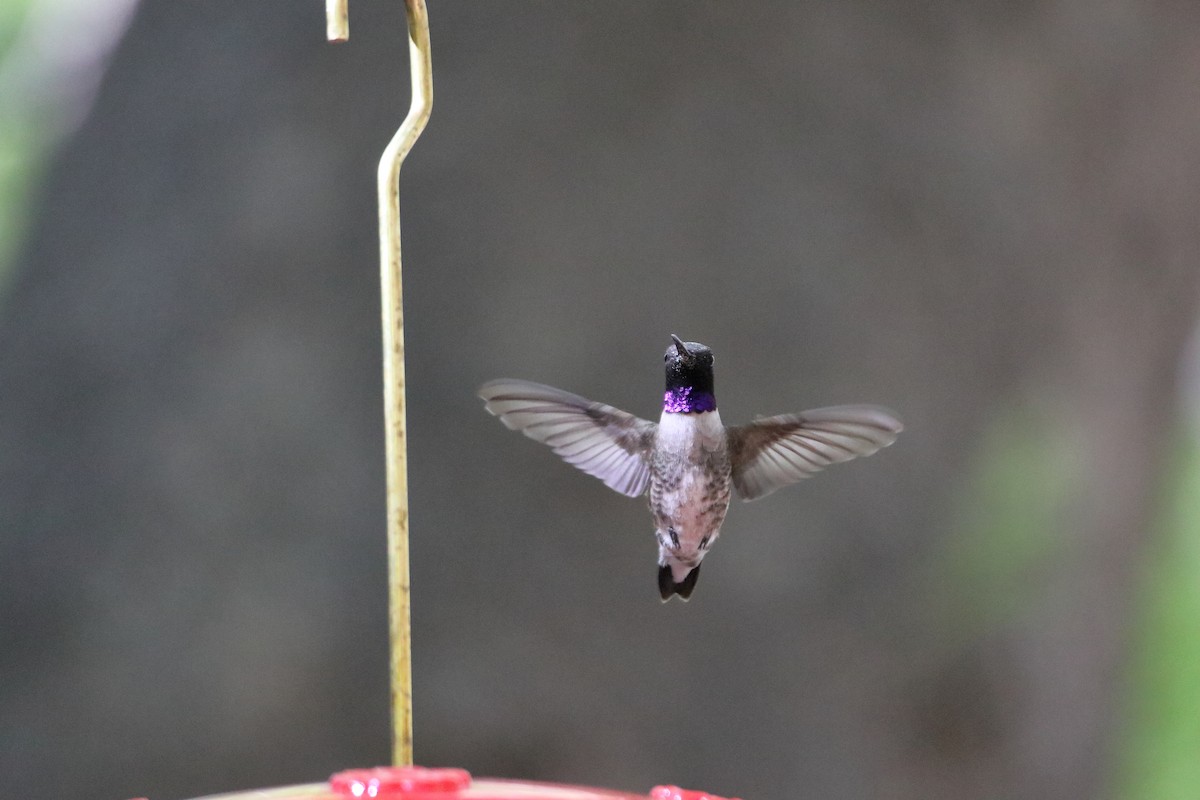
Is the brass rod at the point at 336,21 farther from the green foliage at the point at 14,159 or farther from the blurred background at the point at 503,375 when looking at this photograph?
the green foliage at the point at 14,159

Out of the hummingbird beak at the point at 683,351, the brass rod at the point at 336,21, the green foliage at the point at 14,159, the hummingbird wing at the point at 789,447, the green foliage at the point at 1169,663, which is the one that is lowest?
the green foliage at the point at 1169,663

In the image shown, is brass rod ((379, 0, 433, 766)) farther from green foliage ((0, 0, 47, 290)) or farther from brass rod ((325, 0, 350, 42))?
green foliage ((0, 0, 47, 290))

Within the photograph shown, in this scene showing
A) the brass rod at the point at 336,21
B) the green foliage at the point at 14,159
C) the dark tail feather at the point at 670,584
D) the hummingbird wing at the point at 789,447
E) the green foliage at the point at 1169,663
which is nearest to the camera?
the brass rod at the point at 336,21

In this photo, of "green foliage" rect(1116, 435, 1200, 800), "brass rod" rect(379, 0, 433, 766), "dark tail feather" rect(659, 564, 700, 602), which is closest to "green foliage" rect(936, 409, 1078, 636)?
"green foliage" rect(1116, 435, 1200, 800)

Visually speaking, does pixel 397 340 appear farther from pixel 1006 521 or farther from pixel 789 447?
pixel 1006 521

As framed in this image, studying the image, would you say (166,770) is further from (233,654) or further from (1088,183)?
(1088,183)

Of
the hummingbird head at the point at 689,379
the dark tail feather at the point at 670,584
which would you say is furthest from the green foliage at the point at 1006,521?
the hummingbird head at the point at 689,379

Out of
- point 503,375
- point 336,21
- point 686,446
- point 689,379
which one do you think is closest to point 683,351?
point 689,379
